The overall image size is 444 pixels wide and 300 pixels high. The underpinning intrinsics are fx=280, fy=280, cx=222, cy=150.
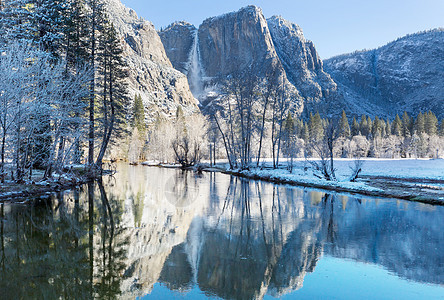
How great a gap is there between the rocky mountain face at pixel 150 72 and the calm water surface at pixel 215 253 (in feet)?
387

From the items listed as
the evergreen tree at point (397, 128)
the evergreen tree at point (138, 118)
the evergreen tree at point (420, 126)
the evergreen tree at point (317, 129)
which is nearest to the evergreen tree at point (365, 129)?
the evergreen tree at point (397, 128)

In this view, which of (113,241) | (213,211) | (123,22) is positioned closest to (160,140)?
(213,211)

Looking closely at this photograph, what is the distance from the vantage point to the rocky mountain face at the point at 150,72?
14225 centimetres

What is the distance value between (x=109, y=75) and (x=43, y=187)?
17.6 m

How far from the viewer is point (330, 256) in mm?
7555

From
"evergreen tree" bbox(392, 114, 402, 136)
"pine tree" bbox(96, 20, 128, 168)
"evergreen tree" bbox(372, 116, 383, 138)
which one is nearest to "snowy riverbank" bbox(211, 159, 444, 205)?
"pine tree" bbox(96, 20, 128, 168)

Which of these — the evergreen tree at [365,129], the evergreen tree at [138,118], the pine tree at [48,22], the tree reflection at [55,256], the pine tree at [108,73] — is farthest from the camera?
the evergreen tree at [365,129]

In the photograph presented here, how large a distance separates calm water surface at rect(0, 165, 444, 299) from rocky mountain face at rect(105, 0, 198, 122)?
11794 centimetres

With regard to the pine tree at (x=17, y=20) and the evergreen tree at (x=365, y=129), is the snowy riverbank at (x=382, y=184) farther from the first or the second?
the evergreen tree at (x=365, y=129)

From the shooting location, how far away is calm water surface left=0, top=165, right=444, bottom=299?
5504mm

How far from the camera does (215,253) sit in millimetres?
7438

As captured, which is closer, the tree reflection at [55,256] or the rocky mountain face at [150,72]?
the tree reflection at [55,256]

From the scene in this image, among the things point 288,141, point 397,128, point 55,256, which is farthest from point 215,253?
point 397,128

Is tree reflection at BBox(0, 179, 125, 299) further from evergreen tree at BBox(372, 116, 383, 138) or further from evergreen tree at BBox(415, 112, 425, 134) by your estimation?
evergreen tree at BBox(415, 112, 425, 134)
